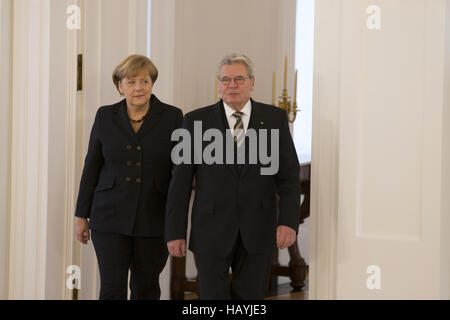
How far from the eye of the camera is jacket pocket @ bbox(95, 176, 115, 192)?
2854 millimetres

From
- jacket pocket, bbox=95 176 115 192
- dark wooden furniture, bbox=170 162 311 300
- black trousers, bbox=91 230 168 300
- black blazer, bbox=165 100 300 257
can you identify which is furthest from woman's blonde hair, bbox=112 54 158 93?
dark wooden furniture, bbox=170 162 311 300

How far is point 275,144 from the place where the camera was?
2.65 metres

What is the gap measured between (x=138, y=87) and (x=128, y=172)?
0.40 m

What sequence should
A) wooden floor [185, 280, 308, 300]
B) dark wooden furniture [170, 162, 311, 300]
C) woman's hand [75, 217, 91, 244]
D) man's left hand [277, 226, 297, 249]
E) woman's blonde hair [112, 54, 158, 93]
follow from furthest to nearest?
wooden floor [185, 280, 308, 300] < dark wooden furniture [170, 162, 311, 300] < woman's hand [75, 217, 91, 244] < woman's blonde hair [112, 54, 158, 93] < man's left hand [277, 226, 297, 249]

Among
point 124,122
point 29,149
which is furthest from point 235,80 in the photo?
point 29,149

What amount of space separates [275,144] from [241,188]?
0.82 ft

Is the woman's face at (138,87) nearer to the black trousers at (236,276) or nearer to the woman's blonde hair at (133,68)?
the woman's blonde hair at (133,68)

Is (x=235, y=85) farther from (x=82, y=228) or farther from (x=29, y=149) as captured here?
(x=29, y=149)

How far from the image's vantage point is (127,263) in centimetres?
286

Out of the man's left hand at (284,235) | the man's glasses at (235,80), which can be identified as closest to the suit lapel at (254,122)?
the man's glasses at (235,80)

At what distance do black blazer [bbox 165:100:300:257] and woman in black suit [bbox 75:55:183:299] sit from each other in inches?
8.9

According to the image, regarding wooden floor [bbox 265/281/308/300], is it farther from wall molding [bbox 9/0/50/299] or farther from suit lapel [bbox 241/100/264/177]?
suit lapel [bbox 241/100/264/177]

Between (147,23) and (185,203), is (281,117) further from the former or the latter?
(147,23)
